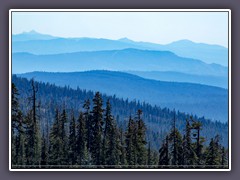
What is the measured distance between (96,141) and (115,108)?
623 mm

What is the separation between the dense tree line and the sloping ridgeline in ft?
0.12

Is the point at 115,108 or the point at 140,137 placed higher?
the point at 115,108

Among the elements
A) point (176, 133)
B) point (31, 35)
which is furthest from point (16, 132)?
point (176, 133)

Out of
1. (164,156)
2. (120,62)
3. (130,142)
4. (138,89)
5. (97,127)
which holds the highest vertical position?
(120,62)

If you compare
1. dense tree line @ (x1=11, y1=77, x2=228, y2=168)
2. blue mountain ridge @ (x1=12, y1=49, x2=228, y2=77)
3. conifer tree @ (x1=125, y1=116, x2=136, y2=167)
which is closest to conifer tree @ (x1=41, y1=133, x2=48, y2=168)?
dense tree line @ (x1=11, y1=77, x2=228, y2=168)

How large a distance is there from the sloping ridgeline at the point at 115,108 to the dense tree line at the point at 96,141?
36 millimetres

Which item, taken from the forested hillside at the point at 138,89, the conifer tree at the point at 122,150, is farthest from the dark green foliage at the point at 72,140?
the conifer tree at the point at 122,150

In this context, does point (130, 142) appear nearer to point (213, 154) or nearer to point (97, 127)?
point (97, 127)

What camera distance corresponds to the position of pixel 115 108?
12727mm

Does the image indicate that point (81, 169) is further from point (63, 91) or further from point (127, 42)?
point (127, 42)

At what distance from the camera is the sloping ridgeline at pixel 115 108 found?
12.7 meters

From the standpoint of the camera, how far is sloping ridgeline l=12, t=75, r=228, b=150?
12.7 m

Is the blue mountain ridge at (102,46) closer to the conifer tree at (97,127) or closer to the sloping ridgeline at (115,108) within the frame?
the sloping ridgeline at (115,108)

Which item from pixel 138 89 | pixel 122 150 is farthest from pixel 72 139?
pixel 138 89
